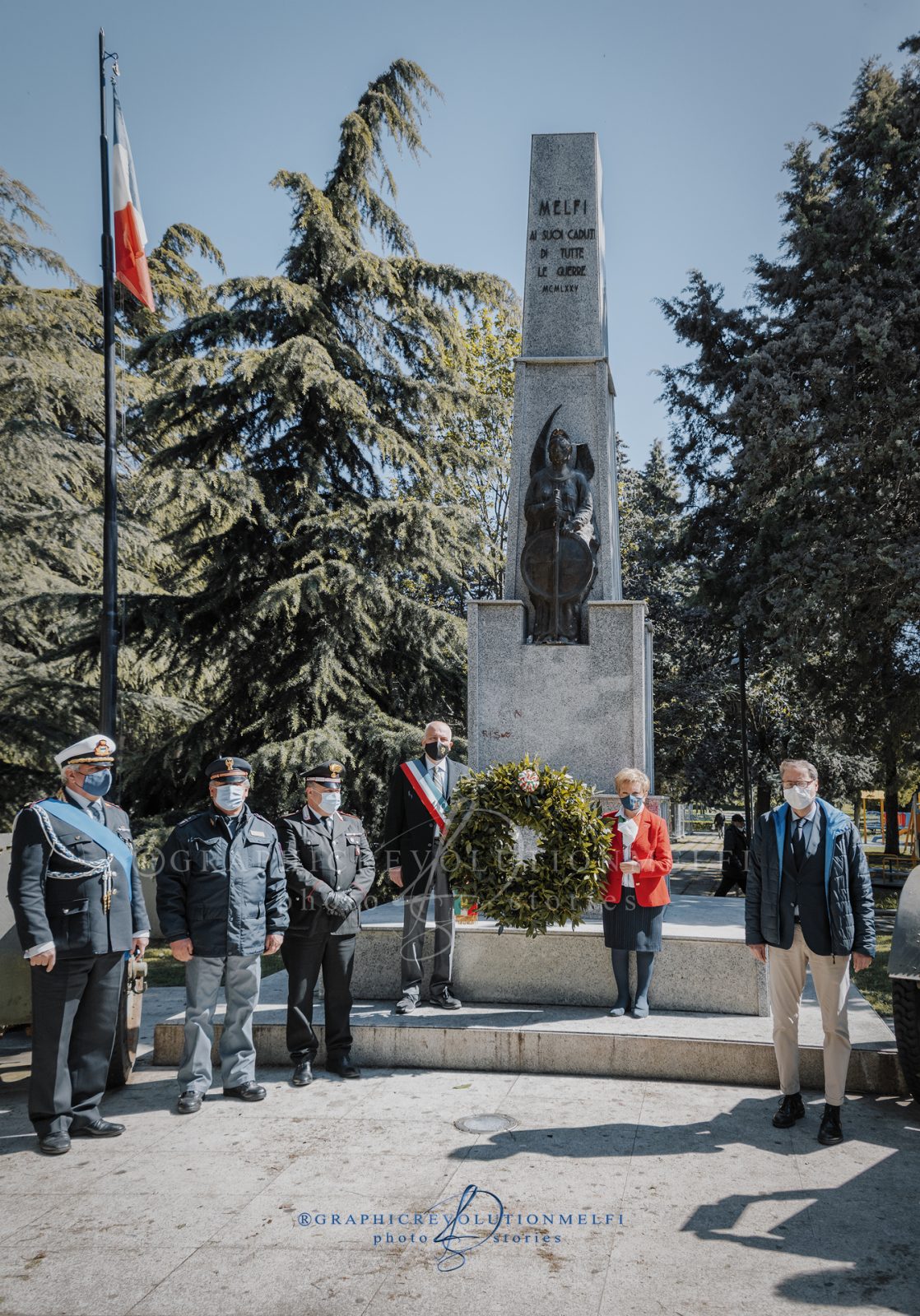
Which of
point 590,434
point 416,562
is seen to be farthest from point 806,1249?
point 416,562

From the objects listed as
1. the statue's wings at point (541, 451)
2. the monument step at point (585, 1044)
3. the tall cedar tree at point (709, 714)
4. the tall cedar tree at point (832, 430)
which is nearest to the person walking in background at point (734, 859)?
the tall cedar tree at point (832, 430)

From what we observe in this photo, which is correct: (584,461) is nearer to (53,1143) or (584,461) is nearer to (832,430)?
(53,1143)

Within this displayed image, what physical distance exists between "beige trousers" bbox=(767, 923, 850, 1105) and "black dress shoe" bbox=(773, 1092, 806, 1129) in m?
0.04

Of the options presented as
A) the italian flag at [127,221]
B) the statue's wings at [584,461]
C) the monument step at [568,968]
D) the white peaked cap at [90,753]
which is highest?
the italian flag at [127,221]

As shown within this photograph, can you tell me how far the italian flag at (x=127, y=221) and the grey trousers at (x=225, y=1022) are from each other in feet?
27.3

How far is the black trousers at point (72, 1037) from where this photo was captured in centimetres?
533

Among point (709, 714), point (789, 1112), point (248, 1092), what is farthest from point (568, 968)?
point (709, 714)

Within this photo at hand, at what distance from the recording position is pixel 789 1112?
552cm

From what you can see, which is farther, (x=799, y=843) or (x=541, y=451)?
(x=541, y=451)

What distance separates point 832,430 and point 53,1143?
44.6ft

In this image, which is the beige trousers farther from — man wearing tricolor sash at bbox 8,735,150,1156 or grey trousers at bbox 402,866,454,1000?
man wearing tricolor sash at bbox 8,735,150,1156

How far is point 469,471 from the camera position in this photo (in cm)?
1753

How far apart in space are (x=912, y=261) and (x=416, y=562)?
8441 millimetres

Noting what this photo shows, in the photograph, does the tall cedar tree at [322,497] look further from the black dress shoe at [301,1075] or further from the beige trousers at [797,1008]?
the beige trousers at [797,1008]
